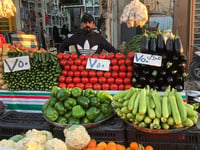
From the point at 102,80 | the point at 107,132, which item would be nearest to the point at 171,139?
the point at 107,132

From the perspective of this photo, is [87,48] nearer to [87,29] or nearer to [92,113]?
[87,29]

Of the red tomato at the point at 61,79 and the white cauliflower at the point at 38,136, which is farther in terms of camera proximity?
the red tomato at the point at 61,79

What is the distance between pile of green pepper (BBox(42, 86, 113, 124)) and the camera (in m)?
2.40

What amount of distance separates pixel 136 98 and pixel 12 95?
2190 millimetres

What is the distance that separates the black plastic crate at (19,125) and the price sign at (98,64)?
3.42 feet

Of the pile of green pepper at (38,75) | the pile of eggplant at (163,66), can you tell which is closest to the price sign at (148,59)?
the pile of eggplant at (163,66)

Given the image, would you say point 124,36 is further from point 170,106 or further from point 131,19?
point 170,106

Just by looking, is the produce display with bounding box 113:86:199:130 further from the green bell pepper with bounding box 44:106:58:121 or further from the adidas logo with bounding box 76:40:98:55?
the adidas logo with bounding box 76:40:98:55

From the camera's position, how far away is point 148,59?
293 cm

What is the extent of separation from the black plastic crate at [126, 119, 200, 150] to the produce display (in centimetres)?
10

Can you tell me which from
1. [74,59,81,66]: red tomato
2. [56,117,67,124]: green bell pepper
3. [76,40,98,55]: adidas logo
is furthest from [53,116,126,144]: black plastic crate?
[76,40,98,55]: adidas logo

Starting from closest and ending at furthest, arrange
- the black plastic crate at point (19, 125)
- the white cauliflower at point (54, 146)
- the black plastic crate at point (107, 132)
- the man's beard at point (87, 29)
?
the white cauliflower at point (54, 146) → the black plastic crate at point (107, 132) → the black plastic crate at point (19, 125) → the man's beard at point (87, 29)

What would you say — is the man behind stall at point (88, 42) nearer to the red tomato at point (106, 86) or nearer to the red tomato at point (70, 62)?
the red tomato at point (70, 62)

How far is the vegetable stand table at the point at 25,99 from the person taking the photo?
11.3 feet
